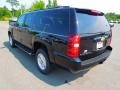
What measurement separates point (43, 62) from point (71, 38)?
5.68ft

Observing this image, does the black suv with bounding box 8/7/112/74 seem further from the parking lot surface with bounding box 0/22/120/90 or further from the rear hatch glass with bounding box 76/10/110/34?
the parking lot surface with bounding box 0/22/120/90

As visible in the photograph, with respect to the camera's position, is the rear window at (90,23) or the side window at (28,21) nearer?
the rear window at (90,23)

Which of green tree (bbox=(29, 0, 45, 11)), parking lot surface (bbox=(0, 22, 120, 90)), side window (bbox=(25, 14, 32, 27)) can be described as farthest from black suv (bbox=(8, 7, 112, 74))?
green tree (bbox=(29, 0, 45, 11))

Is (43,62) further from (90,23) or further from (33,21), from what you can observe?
(90,23)

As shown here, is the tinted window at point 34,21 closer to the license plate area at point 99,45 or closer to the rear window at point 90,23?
the rear window at point 90,23

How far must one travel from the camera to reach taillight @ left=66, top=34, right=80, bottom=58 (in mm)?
3691

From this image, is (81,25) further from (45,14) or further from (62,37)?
(45,14)

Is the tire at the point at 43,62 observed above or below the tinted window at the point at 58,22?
below

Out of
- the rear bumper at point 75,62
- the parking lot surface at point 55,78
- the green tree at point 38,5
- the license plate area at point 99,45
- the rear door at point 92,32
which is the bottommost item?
the parking lot surface at point 55,78

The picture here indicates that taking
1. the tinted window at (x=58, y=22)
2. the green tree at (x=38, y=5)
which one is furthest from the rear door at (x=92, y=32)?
the green tree at (x=38, y=5)

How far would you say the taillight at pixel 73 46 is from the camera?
3691 mm

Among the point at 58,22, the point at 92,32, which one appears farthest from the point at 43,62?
the point at 92,32

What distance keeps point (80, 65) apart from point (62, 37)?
80cm

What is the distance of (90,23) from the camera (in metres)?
4.20
